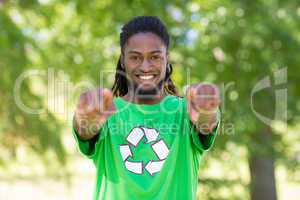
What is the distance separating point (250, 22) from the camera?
5.67m

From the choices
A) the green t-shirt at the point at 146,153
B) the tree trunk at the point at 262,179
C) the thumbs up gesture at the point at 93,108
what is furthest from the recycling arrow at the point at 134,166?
the tree trunk at the point at 262,179

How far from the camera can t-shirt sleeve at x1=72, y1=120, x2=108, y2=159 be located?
1982mm

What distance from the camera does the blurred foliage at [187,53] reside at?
5.52 meters

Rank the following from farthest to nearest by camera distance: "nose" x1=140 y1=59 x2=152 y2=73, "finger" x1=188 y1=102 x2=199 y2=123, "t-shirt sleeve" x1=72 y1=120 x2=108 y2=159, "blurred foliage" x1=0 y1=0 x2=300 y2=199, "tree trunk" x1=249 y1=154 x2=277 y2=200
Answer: "tree trunk" x1=249 y1=154 x2=277 y2=200
"blurred foliage" x1=0 y1=0 x2=300 y2=199
"nose" x1=140 y1=59 x2=152 y2=73
"t-shirt sleeve" x1=72 y1=120 x2=108 y2=159
"finger" x1=188 y1=102 x2=199 y2=123

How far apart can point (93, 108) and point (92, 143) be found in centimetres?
44

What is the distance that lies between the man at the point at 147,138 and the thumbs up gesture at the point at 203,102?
0.23 ft

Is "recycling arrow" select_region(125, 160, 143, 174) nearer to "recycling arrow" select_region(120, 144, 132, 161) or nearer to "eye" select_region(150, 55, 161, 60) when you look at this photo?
"recycling arrow" select_region(120, 144, 132, 161)

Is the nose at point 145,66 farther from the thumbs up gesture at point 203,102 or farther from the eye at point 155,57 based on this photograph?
the thumbs up gesture at point 203,102

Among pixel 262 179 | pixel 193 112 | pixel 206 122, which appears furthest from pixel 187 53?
pixel 193 112

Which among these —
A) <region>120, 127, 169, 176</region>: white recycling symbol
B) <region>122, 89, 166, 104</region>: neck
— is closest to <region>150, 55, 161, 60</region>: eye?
<region>122, 89, 166, 104</region>: neck

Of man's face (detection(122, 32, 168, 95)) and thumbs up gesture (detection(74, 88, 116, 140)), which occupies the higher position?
man's face (detection(122, 32, 168, 95))

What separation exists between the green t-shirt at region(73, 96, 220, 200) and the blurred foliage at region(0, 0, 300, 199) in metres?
3.30

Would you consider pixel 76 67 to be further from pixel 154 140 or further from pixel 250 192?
pixel 154 140

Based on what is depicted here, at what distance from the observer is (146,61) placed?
2133 millimetres
